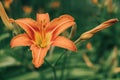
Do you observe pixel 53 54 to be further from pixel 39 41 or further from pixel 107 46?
pixel 39 41

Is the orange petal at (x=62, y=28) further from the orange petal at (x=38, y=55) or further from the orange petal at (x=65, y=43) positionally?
the orange petal at (x=38, y=55)

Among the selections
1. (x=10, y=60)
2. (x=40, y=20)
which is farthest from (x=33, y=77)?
(x=40, y=20)

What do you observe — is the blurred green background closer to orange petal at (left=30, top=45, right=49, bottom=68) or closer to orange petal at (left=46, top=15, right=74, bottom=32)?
orange petal at (left=46, top=15, right=74, bottom=32)

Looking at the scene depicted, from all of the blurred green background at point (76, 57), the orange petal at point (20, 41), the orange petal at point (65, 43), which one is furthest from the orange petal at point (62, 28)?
the blurred green background at point (76, 57)

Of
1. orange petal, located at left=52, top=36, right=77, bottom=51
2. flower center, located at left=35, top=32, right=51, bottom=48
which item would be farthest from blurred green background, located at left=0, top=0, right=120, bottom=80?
orange petal, located at left=52, top=36, right=77, bottom=51

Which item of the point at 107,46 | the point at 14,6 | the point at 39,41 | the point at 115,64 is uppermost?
the point at 39,41

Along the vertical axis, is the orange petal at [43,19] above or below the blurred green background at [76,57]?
above
